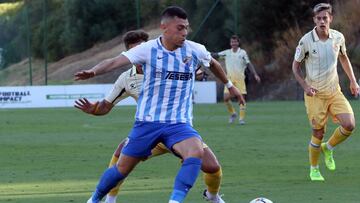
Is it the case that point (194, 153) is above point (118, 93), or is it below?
below

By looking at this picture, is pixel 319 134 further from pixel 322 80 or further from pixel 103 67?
pixel 103 67

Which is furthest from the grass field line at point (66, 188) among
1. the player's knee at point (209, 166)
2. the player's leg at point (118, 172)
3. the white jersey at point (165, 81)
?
the white jersey at point (165, 81)

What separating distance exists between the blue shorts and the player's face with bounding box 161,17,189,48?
803 mm

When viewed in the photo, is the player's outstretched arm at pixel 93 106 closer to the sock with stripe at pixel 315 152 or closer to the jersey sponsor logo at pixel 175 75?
the jersey sponsor logo at pixel 175 75

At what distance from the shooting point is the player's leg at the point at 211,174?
9.99 metres

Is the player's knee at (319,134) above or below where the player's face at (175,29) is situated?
below

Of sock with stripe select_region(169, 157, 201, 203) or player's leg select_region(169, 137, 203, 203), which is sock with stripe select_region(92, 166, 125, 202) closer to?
player's leg select_region(169, 137, 203, 203)

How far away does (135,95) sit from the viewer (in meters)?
11.2

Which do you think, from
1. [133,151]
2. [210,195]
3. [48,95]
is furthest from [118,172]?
[48,95]

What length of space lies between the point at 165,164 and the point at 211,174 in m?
5.63

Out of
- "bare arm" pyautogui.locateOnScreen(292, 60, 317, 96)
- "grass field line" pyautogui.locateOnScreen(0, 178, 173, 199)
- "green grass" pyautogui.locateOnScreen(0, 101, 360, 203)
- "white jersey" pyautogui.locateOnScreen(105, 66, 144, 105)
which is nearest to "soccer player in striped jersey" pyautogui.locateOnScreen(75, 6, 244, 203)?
"white jersey" pyautogui.locateOnScreen(105, 66, 144, 105)

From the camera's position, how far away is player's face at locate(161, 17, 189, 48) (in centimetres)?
952

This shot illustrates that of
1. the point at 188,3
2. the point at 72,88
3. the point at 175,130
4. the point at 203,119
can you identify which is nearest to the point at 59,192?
the point at 175,130

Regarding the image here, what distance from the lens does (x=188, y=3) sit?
53.2 meters
